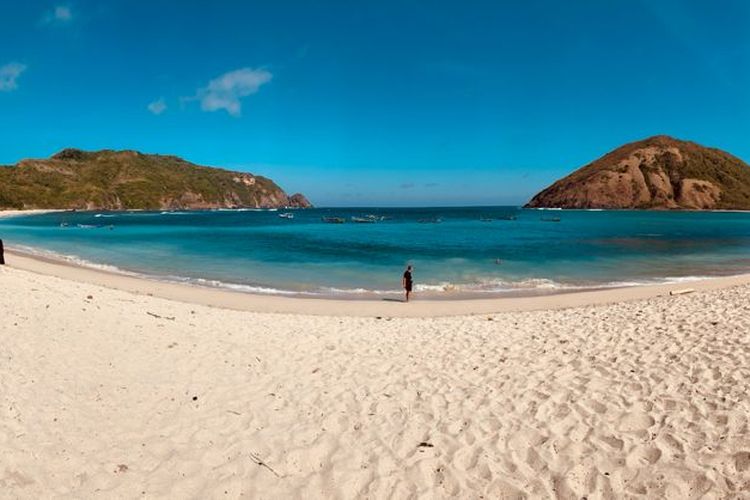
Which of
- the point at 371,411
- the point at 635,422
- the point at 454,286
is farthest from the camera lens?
the point at 454,286

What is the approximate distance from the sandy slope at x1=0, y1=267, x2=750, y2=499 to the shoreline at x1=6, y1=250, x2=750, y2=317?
558cm

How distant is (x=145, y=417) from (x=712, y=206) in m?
223

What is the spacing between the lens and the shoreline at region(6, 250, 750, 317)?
1739 centimetres

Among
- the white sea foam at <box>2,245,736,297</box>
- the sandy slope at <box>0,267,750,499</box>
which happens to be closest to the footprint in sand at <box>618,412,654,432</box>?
the sandy slope at <box>0,267,750,499</box>

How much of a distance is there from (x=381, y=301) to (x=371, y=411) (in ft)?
41.8

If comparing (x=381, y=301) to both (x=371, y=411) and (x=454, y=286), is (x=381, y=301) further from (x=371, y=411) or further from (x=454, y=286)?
(x=371, y=411)

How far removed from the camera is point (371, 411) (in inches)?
285

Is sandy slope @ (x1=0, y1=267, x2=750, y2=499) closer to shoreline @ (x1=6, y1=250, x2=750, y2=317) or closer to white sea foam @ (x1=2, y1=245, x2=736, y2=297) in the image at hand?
shoreline @ (x1=6, y1=250, x2=750, y2=317)

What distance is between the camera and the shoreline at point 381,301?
17.4m

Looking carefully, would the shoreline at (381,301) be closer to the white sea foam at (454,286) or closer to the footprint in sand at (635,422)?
the white sea foam at (454,286)

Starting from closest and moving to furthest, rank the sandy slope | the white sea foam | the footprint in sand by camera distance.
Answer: the sandy slope → the footprint in sand → the white sea foam

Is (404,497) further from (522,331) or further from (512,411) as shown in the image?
(522,331)

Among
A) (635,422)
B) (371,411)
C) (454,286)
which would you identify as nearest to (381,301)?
(454,286)

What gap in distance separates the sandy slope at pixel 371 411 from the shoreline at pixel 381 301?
5.58m
